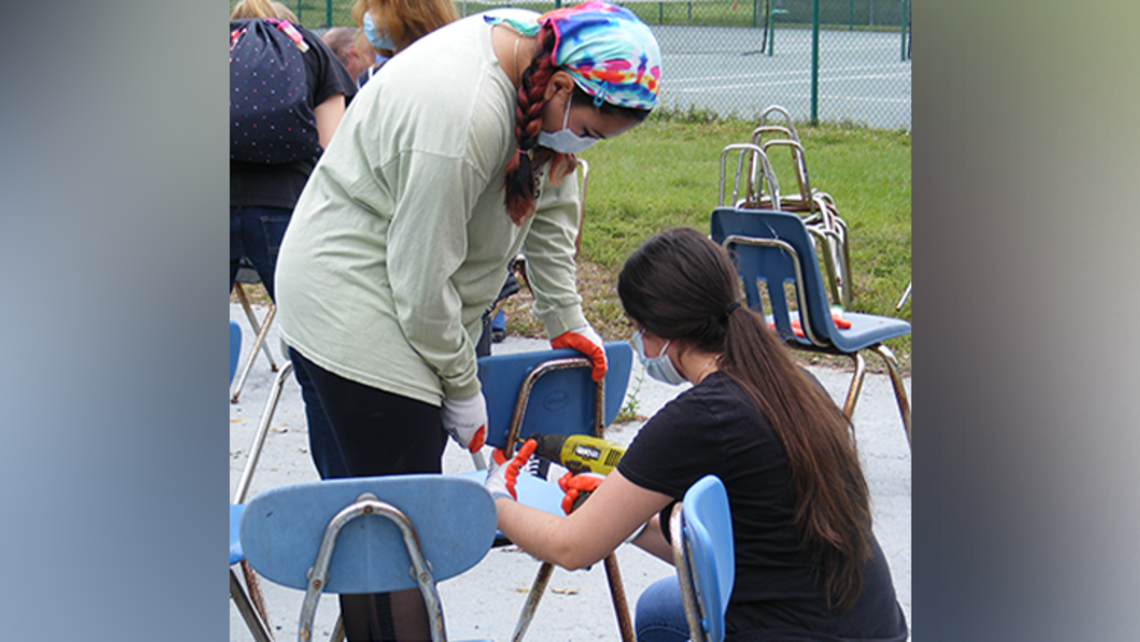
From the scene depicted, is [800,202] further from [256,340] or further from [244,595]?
[244,595]

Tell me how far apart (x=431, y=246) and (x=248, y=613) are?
856mm

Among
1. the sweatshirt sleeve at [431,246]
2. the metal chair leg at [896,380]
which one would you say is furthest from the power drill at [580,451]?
the metal chair leg at [896,380]

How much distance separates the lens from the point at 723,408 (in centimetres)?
166

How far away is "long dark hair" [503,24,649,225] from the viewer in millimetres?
1666

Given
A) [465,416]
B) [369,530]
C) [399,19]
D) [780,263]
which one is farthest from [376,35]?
[369,530]

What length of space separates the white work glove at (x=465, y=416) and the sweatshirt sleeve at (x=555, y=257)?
15.5 inches

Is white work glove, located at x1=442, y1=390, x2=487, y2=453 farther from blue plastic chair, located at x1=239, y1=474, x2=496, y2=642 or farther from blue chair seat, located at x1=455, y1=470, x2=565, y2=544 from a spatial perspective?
blue plastic chair, located at x1=239, y1=474, x2=496, y2=642

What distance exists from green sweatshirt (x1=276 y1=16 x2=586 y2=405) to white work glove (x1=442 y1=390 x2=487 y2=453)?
2 cm

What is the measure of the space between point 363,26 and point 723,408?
1746 mm

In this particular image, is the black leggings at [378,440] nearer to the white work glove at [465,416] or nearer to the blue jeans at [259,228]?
the white work glove at [465,416]
